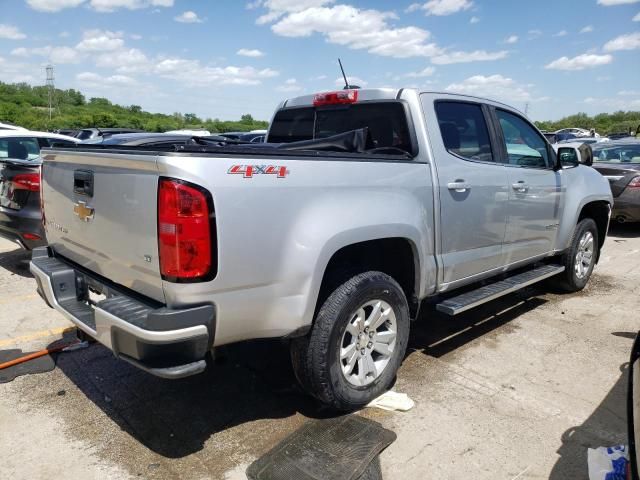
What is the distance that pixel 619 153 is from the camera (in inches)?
412

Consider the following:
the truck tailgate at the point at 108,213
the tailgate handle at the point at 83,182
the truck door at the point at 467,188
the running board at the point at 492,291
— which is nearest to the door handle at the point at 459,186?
the truck door at the point at 467,188

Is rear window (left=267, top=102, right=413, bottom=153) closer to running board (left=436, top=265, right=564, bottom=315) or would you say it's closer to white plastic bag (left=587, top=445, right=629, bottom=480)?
running board (left=436, top=265, right=564, bottom=315)

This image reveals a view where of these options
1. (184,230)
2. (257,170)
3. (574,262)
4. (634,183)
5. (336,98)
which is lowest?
(574,262)

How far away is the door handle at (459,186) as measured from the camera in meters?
3.64

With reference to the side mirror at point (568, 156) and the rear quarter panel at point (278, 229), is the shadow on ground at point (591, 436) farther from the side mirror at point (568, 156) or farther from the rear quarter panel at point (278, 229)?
the side mirror at point (568, 156)

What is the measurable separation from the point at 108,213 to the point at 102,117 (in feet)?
162

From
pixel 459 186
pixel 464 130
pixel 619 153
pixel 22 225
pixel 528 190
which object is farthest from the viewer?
pixel 619 153

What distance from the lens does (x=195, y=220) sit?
2.37 meters

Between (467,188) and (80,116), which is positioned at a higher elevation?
(80,116)

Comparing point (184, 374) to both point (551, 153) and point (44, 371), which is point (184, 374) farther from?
point (551, 153)

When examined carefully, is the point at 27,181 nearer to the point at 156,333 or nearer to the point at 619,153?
the point at 156,333

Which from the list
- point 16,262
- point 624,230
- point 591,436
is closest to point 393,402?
point 591,436

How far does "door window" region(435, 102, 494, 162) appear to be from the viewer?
3809 mm

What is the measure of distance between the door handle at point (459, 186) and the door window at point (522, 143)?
0.87m
